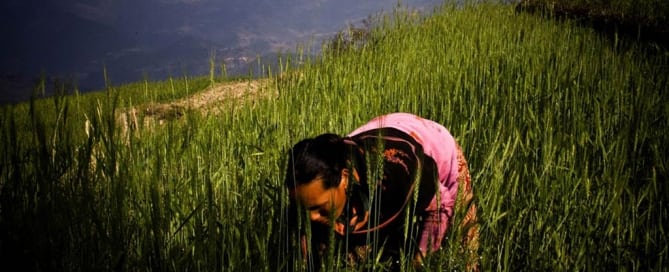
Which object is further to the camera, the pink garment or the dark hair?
the pink garment

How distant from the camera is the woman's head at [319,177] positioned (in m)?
1.12

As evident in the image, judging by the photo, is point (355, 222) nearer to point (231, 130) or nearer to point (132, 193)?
point (132, 193)

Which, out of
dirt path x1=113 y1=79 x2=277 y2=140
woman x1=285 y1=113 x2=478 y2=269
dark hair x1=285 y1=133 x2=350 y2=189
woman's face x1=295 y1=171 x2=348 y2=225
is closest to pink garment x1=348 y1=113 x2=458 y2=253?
woman x1=285 y1=113 x2=478 y2=269

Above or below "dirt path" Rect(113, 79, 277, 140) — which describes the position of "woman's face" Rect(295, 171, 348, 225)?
below

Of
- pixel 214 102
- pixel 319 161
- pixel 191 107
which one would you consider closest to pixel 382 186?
pixel 319 161

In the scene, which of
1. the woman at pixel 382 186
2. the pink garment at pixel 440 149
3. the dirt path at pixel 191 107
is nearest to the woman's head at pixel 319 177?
the woman at pixel 382 186

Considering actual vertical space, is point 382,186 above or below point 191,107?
below

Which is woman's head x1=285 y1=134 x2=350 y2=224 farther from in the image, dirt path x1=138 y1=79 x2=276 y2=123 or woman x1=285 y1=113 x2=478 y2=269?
dirt path x1=138 y1=79 x2=276 y2=123

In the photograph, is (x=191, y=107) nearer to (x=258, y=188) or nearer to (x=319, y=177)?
(x=258, y=188)

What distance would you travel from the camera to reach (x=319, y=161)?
114 cm

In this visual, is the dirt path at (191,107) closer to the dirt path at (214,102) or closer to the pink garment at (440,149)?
the dirt path at (214,102)

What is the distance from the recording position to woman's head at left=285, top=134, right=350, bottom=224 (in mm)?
1123

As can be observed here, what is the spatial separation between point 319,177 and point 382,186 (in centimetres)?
30

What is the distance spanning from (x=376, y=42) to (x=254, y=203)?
3.63 m
